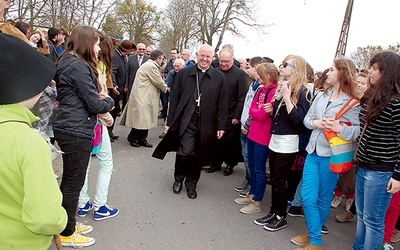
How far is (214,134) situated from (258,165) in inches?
29.8

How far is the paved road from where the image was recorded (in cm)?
323

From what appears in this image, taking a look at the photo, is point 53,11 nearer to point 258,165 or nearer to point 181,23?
point 258,165

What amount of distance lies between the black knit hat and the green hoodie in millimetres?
63

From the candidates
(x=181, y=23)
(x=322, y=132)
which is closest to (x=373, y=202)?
(x=322, y=132)

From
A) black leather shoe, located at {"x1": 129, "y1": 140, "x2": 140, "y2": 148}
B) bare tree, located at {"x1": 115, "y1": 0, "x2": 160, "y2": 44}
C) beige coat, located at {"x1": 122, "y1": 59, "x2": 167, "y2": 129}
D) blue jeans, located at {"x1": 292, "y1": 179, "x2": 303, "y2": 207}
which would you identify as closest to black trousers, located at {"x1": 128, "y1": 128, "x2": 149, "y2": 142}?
black leather shoe, located at {"x1": 129, "y1": 140, "x2": 140, "y2": 148}

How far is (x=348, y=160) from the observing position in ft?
9.86

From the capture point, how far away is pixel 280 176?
3539 mm

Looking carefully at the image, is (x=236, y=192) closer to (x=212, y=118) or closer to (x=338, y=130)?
(x=212, y=118)

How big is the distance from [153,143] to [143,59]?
82.1 inches

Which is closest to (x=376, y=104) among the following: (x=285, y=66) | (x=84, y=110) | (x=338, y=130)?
(x=338, y=130)

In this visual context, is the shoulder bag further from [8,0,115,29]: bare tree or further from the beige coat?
[8,0,115,29]: bare tree

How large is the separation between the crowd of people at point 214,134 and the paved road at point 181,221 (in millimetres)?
142

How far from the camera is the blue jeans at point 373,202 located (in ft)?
8.83

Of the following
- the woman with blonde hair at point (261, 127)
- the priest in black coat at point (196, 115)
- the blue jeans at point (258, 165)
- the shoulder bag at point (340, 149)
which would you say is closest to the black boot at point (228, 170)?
the priest in black coat at point (196, 115)
